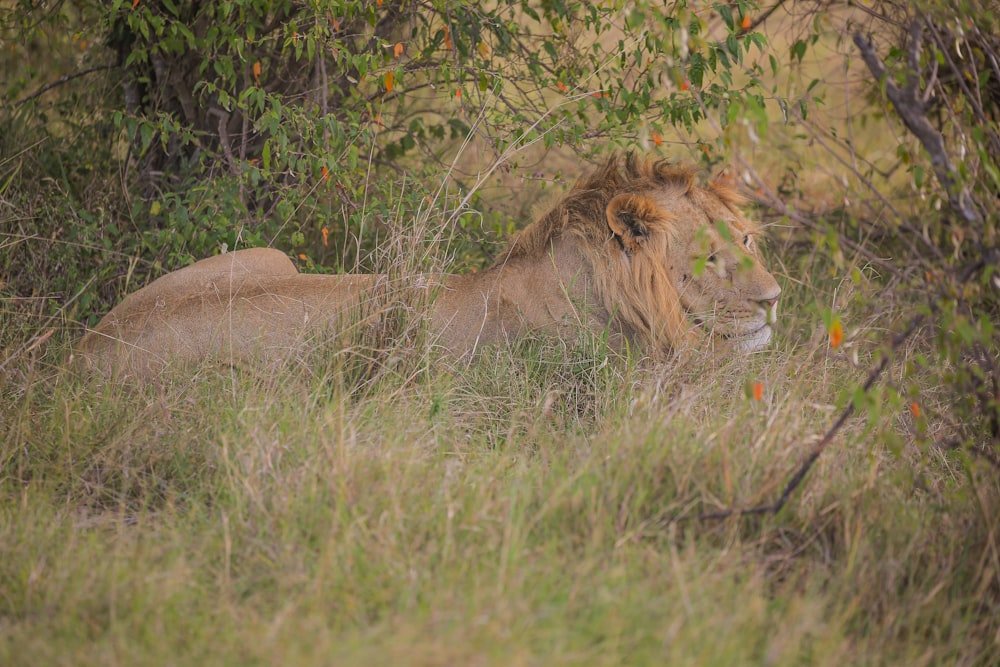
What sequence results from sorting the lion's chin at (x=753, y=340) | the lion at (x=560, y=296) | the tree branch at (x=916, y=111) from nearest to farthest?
the tree branch at (x=916, y=111) → the lion at (x=560, y=296) → the lion's chin at (x=753, y=340)

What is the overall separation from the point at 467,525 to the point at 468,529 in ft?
0.06

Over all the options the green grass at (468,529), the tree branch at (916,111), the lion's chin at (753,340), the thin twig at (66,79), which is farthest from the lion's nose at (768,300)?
the thin twig at (66,79)

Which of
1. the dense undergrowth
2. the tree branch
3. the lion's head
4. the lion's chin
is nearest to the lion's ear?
the lion's head

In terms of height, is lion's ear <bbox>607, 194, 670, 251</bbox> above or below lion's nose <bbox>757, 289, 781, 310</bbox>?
above

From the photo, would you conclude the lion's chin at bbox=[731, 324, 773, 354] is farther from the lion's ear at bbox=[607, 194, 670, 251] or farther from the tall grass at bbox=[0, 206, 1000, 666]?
the lion's ear at bbox=[607, 194, 670, 251]

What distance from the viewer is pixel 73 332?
457cm

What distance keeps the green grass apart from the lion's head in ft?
1.22

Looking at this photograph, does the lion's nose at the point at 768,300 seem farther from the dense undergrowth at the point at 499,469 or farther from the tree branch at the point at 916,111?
the tree branch at the point at 916,111

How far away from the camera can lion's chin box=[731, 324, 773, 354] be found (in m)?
4.03

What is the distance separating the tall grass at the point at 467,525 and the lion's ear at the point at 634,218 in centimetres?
57

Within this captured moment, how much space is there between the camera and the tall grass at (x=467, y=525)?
2.29 meters

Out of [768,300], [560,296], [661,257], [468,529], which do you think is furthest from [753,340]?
[468,529]

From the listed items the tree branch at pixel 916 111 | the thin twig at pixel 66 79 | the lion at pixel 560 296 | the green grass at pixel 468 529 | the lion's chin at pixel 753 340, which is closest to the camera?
the green grass at pixel 468 529

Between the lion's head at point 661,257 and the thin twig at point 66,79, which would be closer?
the lion's head at point 661,257
